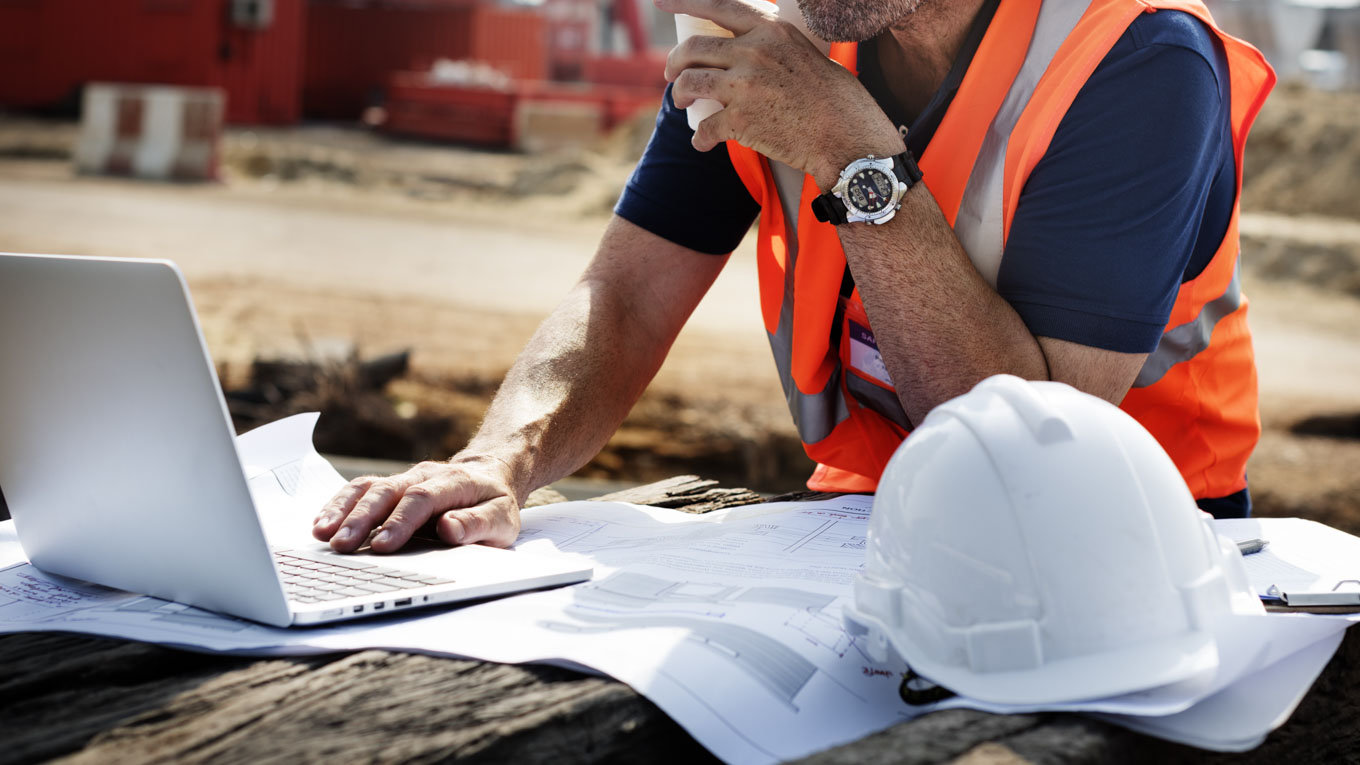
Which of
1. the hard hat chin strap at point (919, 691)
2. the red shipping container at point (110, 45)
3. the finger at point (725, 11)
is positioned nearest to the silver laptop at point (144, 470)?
the hard hat chin strap at point (919, 691)

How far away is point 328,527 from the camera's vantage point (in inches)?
59.6

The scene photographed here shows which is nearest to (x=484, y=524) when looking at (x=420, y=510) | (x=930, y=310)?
(x=420, y=510)

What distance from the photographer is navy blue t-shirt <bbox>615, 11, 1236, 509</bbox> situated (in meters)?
1.58

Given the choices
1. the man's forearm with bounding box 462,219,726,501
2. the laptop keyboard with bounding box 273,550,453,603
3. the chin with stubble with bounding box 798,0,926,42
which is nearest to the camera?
the laptop keyboard with bounding box 273,550,453,603

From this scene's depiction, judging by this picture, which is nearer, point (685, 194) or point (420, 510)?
point (420, 510)

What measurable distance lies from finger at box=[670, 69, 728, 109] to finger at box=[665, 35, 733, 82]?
0.01 m

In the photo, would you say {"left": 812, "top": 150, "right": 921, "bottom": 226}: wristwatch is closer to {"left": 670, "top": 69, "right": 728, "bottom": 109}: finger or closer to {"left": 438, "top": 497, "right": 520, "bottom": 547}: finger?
{"left": 670, "top": 69, "right": 728, "bottom": 109}: finger

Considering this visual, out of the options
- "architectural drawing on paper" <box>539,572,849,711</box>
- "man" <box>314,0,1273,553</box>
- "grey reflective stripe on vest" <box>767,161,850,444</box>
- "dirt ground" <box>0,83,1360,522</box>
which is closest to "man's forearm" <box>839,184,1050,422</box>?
"man" <box>314,0,1273,553</box>

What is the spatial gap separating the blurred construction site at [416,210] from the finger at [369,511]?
359 cm

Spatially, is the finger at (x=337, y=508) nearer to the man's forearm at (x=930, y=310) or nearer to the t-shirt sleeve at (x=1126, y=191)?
the man's forearm at (x=930, y=310)

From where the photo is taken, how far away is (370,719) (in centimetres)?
108

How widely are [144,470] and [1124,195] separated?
3.87 feet

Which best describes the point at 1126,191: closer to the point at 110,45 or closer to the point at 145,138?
the point at 145,138

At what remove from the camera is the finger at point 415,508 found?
1497mm
